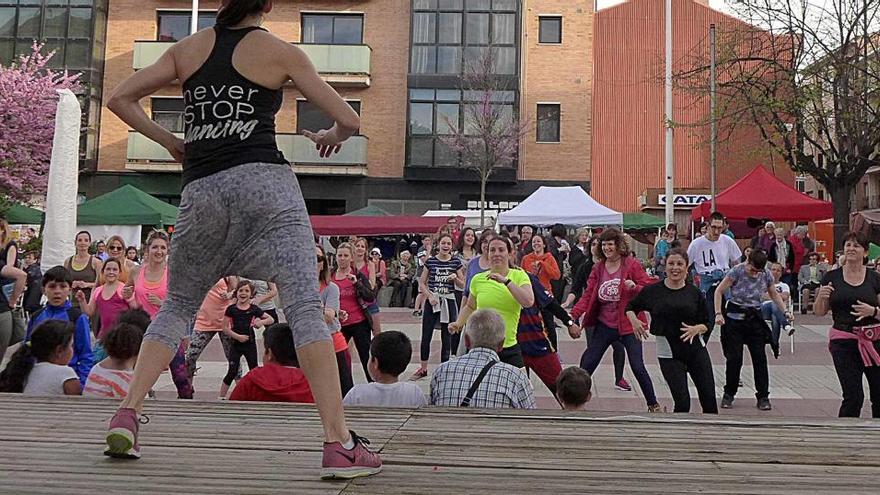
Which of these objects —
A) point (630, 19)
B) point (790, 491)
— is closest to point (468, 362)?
point (790, 491)

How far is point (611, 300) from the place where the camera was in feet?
26.5

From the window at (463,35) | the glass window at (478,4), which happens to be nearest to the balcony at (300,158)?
the window at (463,35)

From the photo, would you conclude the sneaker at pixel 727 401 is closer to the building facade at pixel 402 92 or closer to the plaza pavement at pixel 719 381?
the plaza pavement at pixel 719 381

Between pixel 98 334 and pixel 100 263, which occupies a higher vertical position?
pixel 100 263

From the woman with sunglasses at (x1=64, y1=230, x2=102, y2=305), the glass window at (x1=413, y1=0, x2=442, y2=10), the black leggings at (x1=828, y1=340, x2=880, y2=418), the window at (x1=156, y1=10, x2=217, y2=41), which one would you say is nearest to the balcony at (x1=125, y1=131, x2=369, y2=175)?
the window at (x1=156, y1=10, x2=217, y2=41)

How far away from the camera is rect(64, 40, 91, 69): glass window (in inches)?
1213

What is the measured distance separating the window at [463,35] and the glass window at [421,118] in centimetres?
132

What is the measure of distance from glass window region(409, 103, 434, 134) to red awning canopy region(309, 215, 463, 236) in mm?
7892

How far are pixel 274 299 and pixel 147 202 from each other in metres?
11.6

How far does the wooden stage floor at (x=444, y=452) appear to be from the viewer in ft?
9.03

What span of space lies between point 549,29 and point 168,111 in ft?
48.7

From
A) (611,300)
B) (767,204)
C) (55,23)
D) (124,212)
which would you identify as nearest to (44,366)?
(611,300)

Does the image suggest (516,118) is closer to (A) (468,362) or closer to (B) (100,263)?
(B) (100,263)

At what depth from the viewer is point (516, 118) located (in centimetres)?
3016
